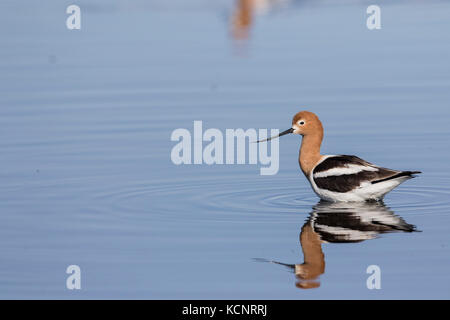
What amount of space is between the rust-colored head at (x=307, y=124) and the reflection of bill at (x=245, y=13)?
11.0 meters

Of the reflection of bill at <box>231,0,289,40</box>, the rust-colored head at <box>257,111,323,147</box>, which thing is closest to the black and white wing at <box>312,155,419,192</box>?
the rust-colored head at <box>257,111,323,147</box>

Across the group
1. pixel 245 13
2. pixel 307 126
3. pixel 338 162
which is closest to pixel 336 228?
pixel 338 162

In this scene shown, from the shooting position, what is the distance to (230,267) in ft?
32.2

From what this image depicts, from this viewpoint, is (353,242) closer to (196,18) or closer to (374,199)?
(374,199)

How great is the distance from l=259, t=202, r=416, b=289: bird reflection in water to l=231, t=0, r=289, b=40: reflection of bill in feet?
40.5

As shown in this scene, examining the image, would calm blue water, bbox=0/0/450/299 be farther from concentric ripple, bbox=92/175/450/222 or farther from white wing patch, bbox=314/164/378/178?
white wing patch, bbox=314/164/378/178

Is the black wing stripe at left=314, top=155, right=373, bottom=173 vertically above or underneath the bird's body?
above

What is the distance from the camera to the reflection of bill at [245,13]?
2469cm

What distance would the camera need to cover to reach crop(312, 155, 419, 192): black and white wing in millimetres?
12109

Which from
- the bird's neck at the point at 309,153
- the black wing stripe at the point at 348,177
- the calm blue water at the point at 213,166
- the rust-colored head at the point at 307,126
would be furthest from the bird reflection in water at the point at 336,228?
the rust-colored head at the point at 307,126

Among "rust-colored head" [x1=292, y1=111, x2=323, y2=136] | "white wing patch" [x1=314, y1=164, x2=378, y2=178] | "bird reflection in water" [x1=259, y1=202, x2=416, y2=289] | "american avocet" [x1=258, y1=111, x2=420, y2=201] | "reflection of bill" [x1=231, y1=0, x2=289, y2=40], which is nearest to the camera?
"bird reflection in water" [x1=259, y1=202, x2=416, y2=289]

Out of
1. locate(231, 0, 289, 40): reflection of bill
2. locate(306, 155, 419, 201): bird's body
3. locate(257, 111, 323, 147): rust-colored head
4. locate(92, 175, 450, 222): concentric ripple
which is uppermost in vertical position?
locate(231, 0, 289, 40): reflection of bill

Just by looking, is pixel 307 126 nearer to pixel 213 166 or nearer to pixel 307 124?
pixel 307 124
